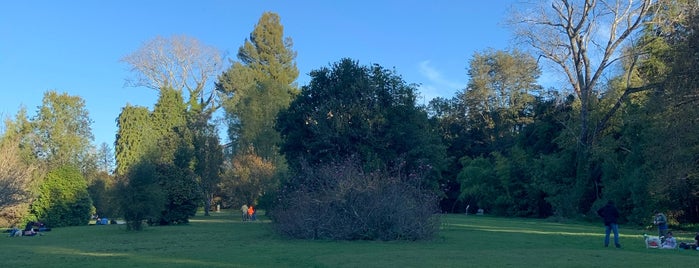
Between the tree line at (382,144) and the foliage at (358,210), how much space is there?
0.06 meters

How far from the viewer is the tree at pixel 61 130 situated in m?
59.7

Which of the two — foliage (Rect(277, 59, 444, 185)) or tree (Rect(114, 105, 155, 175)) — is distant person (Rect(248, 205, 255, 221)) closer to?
foliage (Rect(277, 59, 444, 185))

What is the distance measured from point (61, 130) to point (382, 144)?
40.8 m

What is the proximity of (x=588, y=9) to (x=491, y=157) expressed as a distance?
1060 inches

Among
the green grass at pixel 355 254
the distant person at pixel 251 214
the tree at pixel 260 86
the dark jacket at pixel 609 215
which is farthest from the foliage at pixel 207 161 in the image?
the dark jacket at pixel 609 215

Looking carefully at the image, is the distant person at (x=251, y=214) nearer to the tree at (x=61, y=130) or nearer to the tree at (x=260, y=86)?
the tree at (x=260, y=86)

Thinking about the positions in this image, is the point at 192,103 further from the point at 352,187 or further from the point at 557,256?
the point at 557,256

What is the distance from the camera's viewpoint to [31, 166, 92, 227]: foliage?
134ft

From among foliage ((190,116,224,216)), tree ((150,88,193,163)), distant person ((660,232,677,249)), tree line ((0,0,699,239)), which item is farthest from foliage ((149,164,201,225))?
distant person ((660,232,677,249))

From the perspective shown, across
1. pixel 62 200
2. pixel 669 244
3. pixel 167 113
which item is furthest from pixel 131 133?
pixel 669 244

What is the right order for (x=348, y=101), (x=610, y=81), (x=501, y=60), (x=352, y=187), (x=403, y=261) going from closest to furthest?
(x=403, y=261)
(x=352, y=187)
(x=348, y=101)
(x=610, y=81)
(x=501, y=60)

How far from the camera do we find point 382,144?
3212cm

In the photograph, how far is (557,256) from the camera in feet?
53.6

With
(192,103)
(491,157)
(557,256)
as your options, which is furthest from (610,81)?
(192,103)
